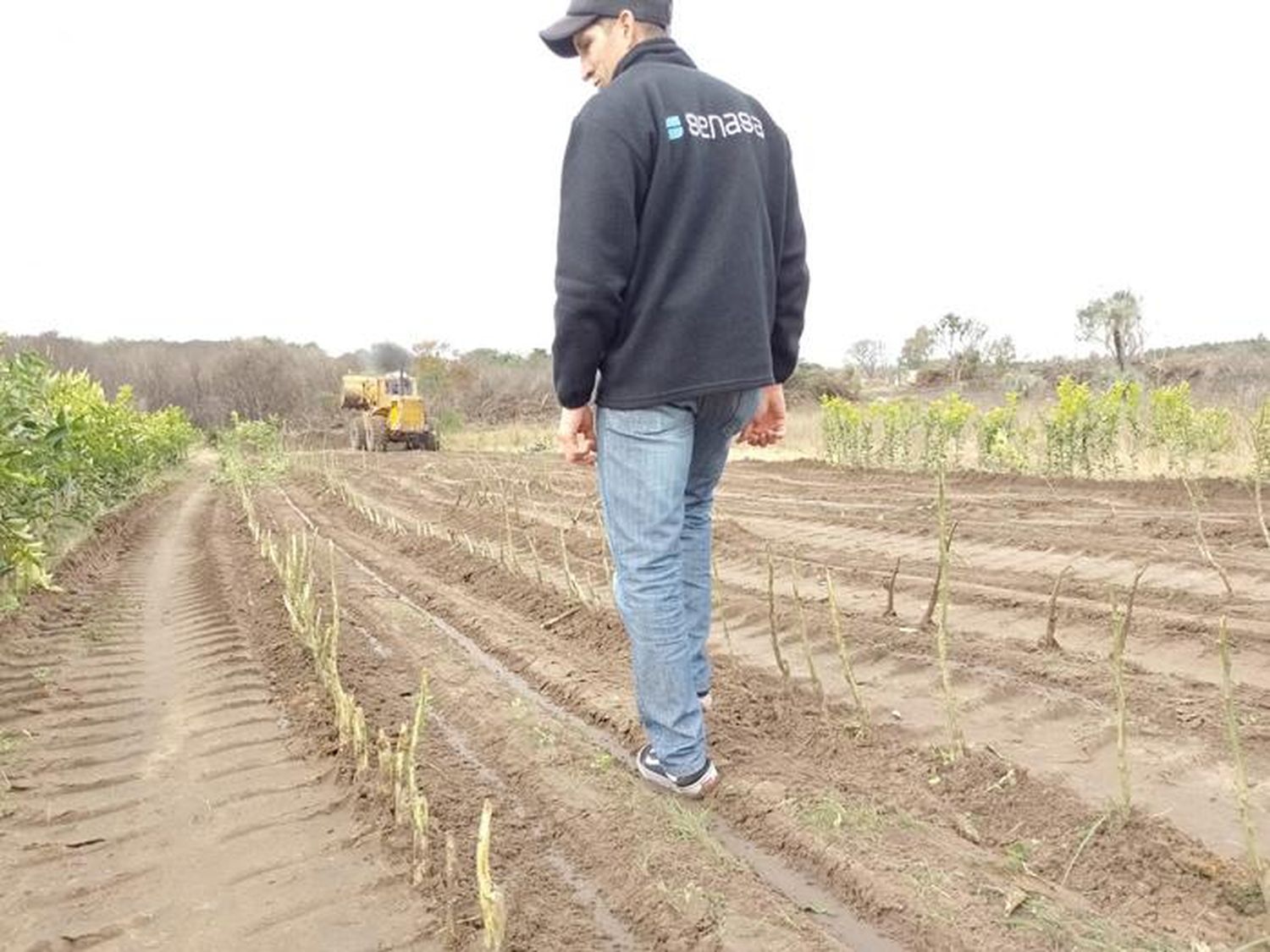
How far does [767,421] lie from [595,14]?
124cm

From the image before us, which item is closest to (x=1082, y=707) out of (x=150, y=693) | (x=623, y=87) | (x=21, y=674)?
(x=623, y=87)

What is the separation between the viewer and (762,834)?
89.0 inches

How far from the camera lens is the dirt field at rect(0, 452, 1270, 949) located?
1.91 metres

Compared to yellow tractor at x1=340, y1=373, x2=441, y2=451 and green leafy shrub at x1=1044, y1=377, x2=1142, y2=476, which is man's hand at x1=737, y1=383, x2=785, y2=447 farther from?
yellow tractor at x1=340, y1=373, x2=441, y2=451

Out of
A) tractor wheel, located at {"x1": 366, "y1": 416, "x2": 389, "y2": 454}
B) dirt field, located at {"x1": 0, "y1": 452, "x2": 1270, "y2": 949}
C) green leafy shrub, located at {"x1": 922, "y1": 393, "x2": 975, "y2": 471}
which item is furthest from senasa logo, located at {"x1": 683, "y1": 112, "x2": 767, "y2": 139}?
tractor wheel, located at {"x1": 366, "y1": 416, "x2": 389, "y2": 454}

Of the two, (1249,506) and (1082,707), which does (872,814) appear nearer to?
(1082,707)

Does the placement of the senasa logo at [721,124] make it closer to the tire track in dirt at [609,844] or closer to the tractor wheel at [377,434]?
the tire track in dirt at [609,844]

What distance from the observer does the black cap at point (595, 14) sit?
2.45 meters

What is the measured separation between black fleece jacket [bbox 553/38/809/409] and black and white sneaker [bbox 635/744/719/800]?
998 mm

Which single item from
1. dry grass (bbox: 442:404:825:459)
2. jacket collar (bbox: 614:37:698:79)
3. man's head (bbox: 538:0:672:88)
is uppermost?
man's head (bbox: 538:0:672:88)

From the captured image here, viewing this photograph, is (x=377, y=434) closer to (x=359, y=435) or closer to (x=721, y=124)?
(x=359, y=435)

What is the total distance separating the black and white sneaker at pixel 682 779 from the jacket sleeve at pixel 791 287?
3.70 feet

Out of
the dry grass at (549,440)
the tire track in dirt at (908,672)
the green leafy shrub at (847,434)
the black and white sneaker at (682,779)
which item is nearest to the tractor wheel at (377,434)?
the dry grass at (549,440)

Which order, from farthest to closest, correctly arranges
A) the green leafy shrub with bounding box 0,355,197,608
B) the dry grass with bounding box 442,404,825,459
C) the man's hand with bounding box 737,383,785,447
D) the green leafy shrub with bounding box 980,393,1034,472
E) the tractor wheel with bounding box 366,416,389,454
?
the tractor wheel with bounding box 366,416,389,454
the dry grass with bounding box 442,404,825,459
the green leafy shrub with bounding box 980,393,1034,472
the green leafy shrub with bounding box 0,355,197,608
the man's hand with bounding box 737,383,785,447
